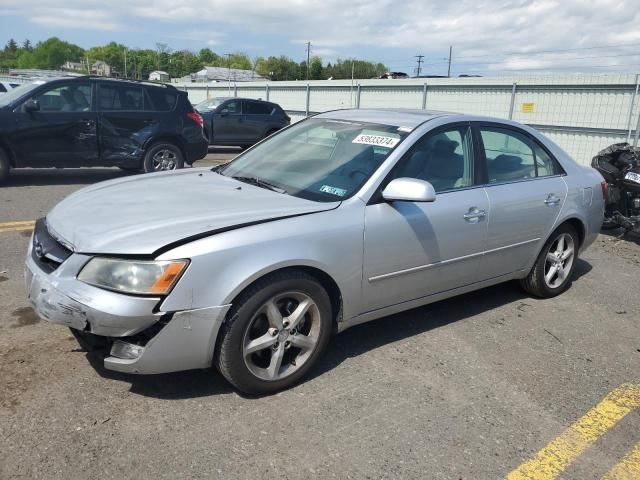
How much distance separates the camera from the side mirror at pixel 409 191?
326 cm

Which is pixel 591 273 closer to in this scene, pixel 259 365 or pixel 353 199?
pixel 353 199

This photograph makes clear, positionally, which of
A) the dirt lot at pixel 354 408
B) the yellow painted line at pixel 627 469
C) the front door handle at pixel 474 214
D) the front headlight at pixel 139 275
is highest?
the front door handle at pixel 474 214

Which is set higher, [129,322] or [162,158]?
[129,322]

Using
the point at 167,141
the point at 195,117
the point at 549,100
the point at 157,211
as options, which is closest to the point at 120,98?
the point at 167,141

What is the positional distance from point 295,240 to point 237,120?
47.1ft

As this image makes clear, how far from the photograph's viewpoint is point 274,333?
120 inches

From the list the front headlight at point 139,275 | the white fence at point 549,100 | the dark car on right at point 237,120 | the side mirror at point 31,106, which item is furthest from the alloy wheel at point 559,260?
the dark car on right at point 237,120

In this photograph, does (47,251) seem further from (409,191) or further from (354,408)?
(409,191)

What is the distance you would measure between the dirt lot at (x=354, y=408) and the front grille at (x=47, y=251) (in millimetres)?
659

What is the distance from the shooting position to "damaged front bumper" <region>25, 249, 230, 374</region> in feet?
8.59

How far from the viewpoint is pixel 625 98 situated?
12008 mm

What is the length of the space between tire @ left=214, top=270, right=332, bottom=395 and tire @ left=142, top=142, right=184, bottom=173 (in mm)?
7143

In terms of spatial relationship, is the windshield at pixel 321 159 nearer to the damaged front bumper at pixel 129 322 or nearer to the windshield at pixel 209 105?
the damaged front bumper at pixel 129 322

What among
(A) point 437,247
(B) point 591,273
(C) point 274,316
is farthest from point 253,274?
(B) point 591,273
